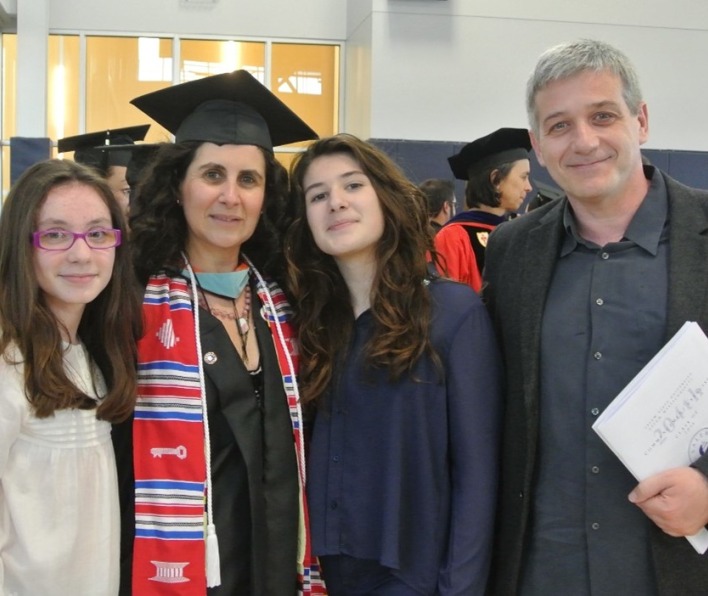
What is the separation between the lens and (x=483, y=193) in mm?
5082

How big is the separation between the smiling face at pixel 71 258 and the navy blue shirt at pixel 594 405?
117 centimetres

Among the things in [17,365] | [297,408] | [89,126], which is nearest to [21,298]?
[17,365]

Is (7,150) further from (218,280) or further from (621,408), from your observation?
(621,408)

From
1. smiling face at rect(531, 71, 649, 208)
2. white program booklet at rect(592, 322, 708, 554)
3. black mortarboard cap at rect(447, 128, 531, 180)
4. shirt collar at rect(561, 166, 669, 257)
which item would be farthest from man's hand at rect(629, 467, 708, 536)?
black mortarboard cap at rect(447, 128, 531, 180)

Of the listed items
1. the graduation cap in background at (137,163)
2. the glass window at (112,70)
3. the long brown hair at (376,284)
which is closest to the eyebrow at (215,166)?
the long brown hair at (376,284)

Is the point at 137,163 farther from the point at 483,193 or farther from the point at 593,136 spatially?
the point at 483,193

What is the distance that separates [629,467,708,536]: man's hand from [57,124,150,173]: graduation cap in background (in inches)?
137

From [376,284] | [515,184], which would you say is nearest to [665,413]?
[376,284]

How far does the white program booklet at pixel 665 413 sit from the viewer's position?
1709mm

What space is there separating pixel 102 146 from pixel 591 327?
348 centimetres

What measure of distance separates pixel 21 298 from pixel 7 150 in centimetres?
798

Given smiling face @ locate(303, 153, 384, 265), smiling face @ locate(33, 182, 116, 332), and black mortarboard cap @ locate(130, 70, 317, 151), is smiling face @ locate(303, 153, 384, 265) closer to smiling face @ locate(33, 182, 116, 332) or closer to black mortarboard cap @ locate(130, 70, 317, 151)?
black mortarboard cap @ locate(130, 70, 317, 151)

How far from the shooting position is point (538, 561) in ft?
6.47

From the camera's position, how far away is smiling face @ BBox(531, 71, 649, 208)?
6.30ft
